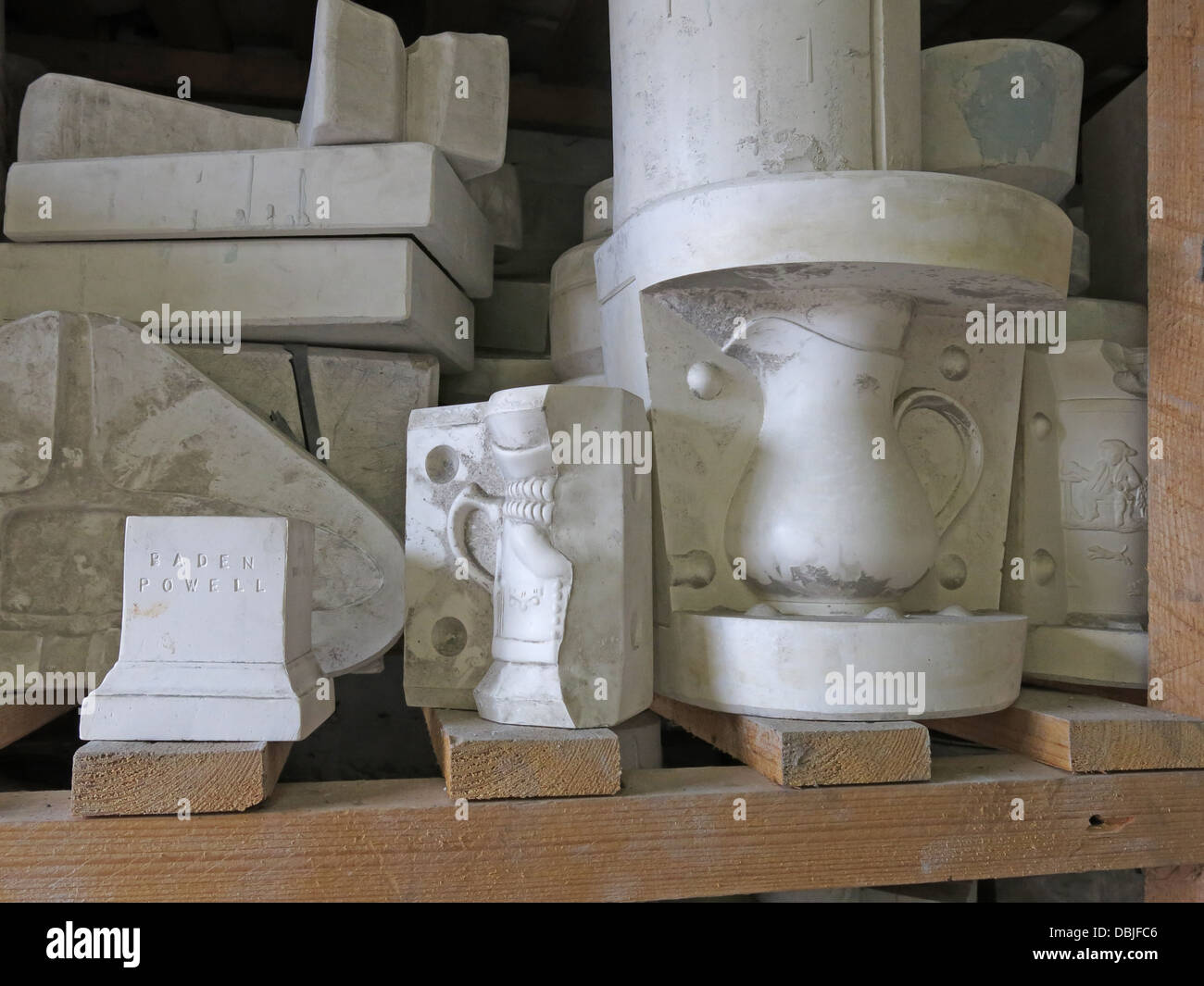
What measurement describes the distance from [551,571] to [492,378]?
38.1 inches

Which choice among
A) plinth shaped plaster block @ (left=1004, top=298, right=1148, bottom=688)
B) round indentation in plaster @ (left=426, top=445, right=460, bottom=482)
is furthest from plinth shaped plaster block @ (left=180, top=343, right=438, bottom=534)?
plinth shaped plaster block @ (left=1004, top=298, right=1148, bottom=688)

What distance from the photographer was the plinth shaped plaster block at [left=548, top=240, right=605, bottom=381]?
2.42m

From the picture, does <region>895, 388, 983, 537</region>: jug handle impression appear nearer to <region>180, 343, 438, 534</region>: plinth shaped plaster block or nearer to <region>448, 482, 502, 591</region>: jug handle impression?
<region>448, 482, 502, 591</region>: jug handle impression

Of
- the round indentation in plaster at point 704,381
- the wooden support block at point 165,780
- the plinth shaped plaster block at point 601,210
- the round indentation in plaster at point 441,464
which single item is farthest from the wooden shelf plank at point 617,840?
the plinth shaped plaster block at point 601,210

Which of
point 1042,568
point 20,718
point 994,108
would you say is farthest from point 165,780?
point 994,108

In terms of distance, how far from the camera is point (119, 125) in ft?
7.75

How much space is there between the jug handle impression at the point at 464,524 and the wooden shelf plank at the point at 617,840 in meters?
0.36

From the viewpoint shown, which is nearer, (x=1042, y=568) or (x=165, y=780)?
(x=165, y=780)

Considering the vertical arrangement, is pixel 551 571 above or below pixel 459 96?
below

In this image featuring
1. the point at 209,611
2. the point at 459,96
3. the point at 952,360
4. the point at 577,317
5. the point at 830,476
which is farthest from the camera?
the point at 577,317

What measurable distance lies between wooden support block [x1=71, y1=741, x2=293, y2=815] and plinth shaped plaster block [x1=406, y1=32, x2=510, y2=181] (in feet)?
4.53

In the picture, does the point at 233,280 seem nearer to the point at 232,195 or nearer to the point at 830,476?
the point at 232,195

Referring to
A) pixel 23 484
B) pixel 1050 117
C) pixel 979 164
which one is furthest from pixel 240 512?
pixel 1050 117
